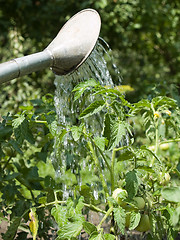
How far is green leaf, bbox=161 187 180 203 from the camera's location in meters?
0.92

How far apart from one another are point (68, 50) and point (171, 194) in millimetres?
579

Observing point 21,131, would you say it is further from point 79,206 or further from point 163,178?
point 163,178

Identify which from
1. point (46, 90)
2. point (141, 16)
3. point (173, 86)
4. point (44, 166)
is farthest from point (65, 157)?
point (141, 16)

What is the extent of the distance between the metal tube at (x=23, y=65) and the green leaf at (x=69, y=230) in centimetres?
44

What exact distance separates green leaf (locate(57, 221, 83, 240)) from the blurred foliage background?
110 inches

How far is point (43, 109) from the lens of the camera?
160 cm

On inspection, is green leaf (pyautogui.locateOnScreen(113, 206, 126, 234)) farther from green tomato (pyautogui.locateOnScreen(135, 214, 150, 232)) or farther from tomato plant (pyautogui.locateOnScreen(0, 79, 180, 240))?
green tomato (pyautogui.locateOnScreen(135, 214, 150, 232))

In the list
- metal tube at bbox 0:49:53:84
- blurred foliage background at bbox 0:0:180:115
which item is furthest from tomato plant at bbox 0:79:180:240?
blurred foliage background at bbox 0:0:180:115

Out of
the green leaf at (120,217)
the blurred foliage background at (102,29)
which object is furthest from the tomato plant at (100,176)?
the blurred foliage background at (102,29)

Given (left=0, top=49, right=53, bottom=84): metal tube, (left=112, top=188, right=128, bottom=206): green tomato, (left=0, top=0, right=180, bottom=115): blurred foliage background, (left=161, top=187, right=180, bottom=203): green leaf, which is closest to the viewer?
(left=161, top=187, right=180, bottom=203): green leaf

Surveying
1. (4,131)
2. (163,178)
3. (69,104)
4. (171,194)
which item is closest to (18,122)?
(4,131)

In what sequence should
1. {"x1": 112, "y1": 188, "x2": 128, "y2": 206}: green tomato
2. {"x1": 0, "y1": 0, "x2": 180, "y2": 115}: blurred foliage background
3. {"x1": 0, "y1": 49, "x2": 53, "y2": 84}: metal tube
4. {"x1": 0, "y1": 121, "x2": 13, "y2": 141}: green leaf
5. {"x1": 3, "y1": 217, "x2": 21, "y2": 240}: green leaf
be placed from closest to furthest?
Answer: {"x1": 0, "y1": 49, "x2": 53, "y2": 84}: metal tube
{"x1": 112, "y1": 188, "x2": 128, "y2": 206}: green tomato
{"x1": 3, "y1": 217, "x2": 21, "y2": 240}: green leaf
{"x1": 0, "y1": 121, "x2": 13, "y2": 141}: green leaf
{"x1": 0, "y1": 0, "x2": 180, "y2": 115}: blurred foliage background

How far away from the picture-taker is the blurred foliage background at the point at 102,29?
4.31m

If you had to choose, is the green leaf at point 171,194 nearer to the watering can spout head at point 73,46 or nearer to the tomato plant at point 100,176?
the tomato plant at point 100,176
